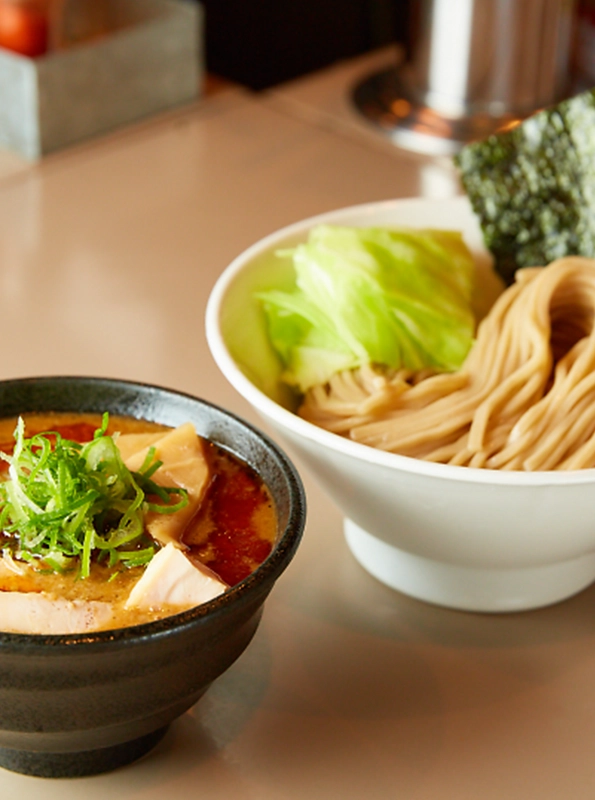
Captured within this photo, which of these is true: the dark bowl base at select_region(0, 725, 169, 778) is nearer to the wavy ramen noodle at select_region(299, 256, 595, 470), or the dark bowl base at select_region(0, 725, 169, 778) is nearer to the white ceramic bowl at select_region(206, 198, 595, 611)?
the white ceramic bowl at select_region(206, 198, 595, 611)

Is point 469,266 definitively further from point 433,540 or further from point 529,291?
point 433,540

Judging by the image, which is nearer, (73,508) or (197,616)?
(197,616)

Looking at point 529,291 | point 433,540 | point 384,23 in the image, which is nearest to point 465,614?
point 433,540

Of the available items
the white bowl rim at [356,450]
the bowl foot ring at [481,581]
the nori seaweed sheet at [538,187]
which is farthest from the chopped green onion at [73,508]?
the nori seaweed sheet at [538,187]

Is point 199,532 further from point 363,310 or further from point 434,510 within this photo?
point 363,310

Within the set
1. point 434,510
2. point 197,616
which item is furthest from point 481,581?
point 197,616

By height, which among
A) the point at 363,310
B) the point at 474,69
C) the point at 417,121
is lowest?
the point at 417,121

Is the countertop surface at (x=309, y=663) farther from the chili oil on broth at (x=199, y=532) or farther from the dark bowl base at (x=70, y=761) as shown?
the chili oil on broth at (x=199, y=532)
